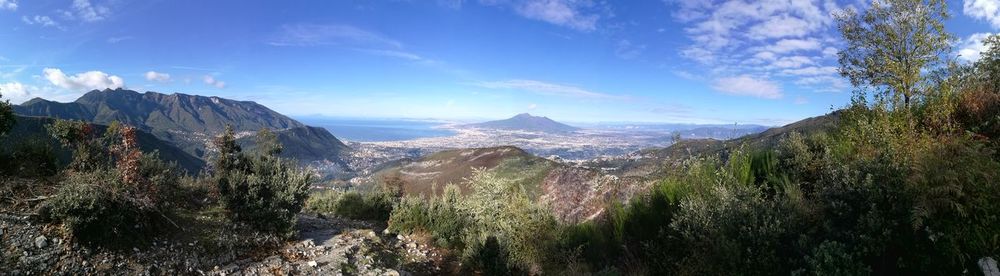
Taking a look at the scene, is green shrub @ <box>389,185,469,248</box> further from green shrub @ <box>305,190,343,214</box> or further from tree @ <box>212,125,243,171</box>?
green shrub @ <box>305,190,343,214</box>

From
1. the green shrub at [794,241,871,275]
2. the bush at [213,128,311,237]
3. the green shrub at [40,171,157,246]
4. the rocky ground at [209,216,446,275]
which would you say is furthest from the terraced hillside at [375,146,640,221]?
the green shrub at [40,171,157,246]

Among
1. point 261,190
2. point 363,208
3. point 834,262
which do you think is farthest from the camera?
point 363,208

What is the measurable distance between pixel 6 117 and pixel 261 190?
5.78 meters

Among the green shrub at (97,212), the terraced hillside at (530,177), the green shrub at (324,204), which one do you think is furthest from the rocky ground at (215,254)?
the green shrub at (324,204)

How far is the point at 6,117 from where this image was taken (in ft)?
35.9

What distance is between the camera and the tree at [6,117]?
35.4ft

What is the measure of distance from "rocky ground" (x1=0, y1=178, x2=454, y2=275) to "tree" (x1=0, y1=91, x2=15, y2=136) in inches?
124

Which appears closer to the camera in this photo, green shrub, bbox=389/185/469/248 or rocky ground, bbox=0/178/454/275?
rocky ground, bbox=0/178/454/275

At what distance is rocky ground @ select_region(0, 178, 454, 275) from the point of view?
7691 mm

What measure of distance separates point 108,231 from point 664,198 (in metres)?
11.3

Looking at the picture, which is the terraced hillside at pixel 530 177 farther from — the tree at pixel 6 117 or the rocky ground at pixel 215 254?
the tree at pixel 6 117

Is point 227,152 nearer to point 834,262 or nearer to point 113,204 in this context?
point 113,204

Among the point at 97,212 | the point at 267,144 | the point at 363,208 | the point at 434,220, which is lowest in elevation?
the point at 363,208

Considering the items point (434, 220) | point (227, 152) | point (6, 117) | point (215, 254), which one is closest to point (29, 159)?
point (6, 117)
